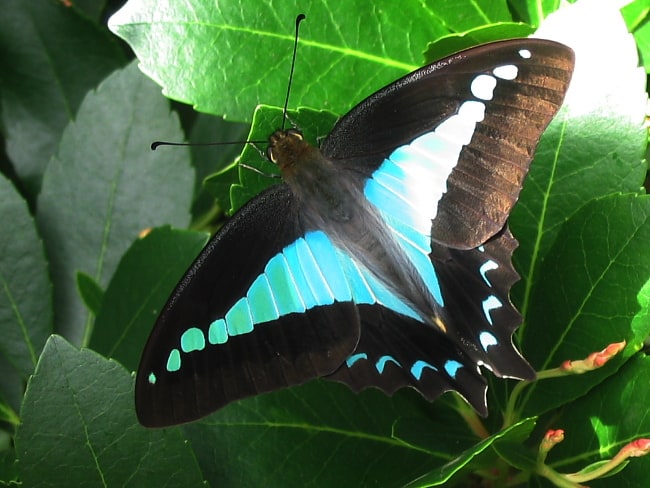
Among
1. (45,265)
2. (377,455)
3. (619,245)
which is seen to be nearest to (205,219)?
(45,265)

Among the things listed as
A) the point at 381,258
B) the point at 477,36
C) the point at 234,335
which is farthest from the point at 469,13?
the point at 234,335

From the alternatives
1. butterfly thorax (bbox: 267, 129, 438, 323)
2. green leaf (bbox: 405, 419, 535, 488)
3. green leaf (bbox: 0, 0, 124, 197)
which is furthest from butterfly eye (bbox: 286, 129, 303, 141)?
green leaf (bbox: 0, 0, 124, 197)

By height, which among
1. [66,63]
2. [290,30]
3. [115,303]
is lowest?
[115,303]

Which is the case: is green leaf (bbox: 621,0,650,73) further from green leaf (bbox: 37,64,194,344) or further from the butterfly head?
green leaf (bbox: 37,64,194,344)

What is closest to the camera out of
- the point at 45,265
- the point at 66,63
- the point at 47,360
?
the point at 47,360

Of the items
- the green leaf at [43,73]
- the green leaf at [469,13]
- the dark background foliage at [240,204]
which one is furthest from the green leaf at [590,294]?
the green leaf at [43,73]

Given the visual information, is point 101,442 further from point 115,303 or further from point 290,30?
point 290,30
